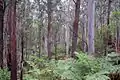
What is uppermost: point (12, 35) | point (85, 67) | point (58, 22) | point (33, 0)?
point (33, 0)

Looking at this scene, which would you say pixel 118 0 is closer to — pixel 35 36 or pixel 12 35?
pixel 35 36

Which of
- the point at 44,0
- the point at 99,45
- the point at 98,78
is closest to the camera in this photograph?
the point at 98,78

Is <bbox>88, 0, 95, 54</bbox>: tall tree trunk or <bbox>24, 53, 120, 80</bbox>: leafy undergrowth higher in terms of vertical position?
<bbox>88, 0, 95, 54</bbox>: tall tree trunk

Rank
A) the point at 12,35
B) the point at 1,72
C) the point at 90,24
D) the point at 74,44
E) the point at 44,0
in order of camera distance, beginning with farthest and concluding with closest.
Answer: the point at 44,0, the point at 90,24, the point at 74,44, the point at 1,72, the point at 12,35

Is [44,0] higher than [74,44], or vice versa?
[44,0]

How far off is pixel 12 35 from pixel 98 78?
A: 110 inches

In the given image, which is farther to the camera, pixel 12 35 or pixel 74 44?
pixel 74 44

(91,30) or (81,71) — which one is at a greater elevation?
(91,30)

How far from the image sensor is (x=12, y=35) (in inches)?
250

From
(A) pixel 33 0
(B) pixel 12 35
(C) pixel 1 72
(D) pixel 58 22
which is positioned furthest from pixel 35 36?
(B) pixel 12 35

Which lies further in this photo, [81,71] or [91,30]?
[91,30]

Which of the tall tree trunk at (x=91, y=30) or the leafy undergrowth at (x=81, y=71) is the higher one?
the tall tree trunk at (x=91, y=30)

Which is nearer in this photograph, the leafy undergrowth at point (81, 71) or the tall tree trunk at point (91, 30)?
the leafy undergrowth at point (81, 71)

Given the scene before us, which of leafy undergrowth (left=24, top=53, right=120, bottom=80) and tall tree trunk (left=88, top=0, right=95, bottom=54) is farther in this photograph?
tall tree trunk (left=88, top=0, right=95, bottom=54)
